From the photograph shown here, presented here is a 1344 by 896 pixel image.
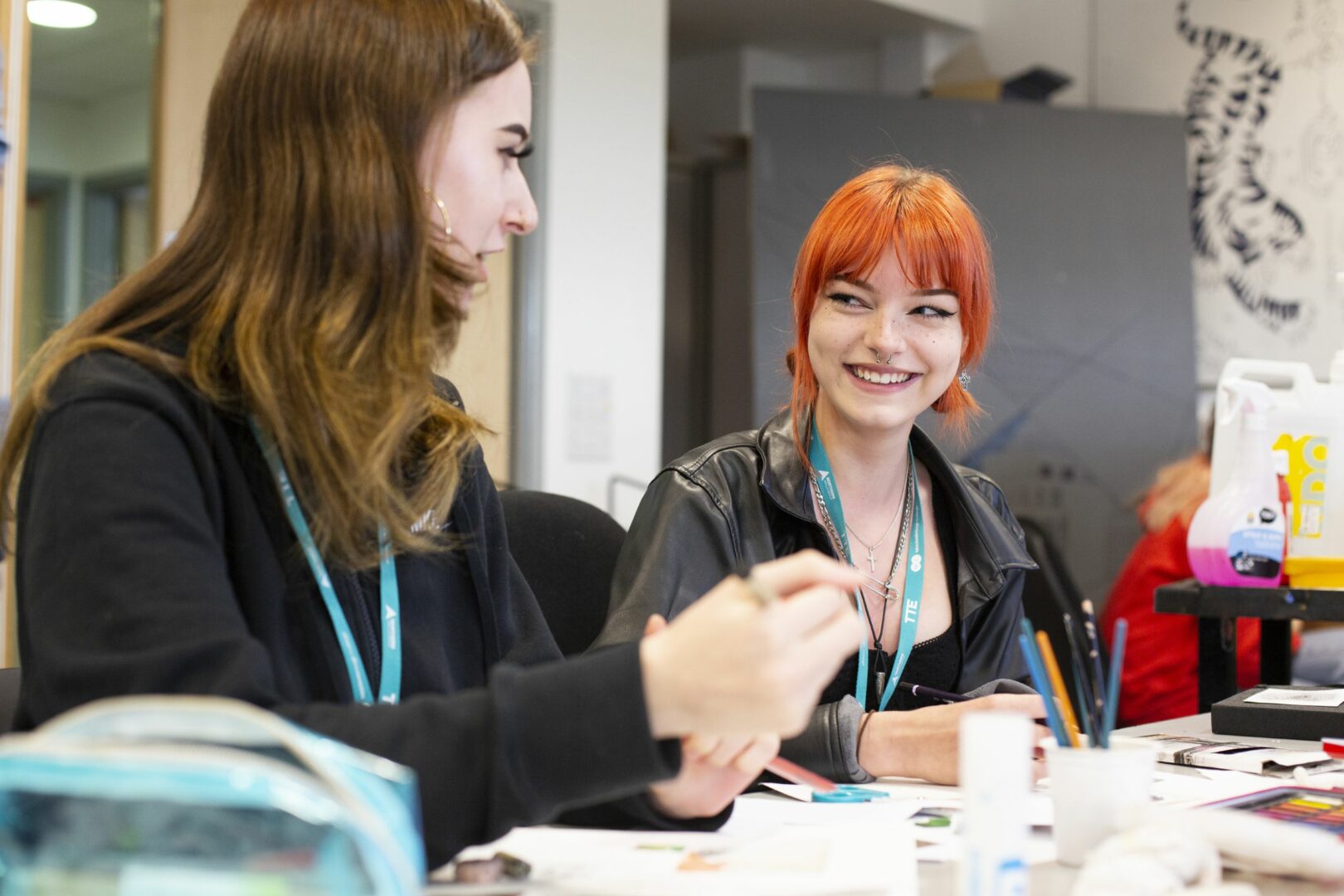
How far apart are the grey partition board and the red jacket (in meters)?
1.57

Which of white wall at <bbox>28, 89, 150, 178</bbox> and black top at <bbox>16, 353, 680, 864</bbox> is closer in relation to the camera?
black top at <bbox>16, 353, 680, 864</bbox>

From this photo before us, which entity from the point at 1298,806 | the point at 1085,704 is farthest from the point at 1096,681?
the point at 1298,806

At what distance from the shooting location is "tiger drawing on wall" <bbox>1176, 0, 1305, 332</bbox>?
452 centimetres

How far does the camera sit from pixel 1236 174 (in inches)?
182

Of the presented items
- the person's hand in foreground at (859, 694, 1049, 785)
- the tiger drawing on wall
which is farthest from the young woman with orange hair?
the tiger drawing on wall

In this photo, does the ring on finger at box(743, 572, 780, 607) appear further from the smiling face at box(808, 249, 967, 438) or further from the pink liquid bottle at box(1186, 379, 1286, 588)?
the pink liquid bottle at box(1186, 379, 1286, 588)

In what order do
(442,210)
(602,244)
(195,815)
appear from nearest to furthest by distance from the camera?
(195,815) < (442,210) < (602,244)

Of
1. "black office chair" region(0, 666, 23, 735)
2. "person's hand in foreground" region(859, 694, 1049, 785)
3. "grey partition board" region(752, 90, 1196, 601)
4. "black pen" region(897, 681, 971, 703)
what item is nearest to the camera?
"black office chair" region(0, 666, 23, 735)

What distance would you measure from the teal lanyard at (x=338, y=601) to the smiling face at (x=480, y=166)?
0.73 feet

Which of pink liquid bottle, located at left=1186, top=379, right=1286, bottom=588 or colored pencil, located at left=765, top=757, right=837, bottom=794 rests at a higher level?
pink liquid bottle, located at left=1186, top=379, right=1286, bottom=588

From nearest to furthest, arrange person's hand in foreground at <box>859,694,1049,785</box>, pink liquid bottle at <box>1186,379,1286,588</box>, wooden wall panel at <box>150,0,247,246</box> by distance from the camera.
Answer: person's hand in foreground at <box>859,694,1049,785</box> < pink liquid bottle at <box>1186,379,1286,588</box> < wooden wall panel at <box>150,0,247,246</box>

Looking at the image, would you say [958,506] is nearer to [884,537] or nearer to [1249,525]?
[884,537]

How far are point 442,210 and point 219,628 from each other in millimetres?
399

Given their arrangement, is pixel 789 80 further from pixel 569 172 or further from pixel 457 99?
pixel 457 99
